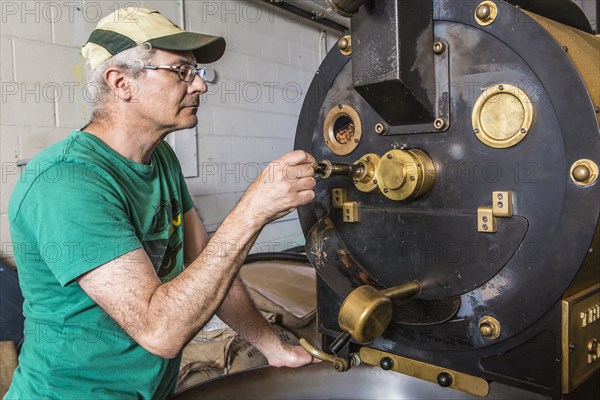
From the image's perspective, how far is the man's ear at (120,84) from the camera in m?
1.18

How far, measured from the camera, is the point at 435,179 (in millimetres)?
873

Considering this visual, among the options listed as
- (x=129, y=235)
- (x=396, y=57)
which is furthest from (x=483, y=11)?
(x=129, y=235)

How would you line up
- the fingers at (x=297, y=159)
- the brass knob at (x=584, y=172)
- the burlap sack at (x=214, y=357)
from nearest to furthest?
1. the brass knob at (x=584, y=172)
2. the fingers at (x=297, y=159)
3. the burlap sack at (x=214, y=357)

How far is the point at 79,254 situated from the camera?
91 centimetres

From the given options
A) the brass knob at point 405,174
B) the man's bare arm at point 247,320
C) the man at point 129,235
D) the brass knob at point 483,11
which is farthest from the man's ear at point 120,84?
the brass knob at point 483,11

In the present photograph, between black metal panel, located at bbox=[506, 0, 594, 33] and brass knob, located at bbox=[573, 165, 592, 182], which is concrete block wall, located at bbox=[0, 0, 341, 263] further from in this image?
brass knob, located at bbox=[573, 165, 592, 182]

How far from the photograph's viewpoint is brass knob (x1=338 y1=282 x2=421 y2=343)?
2.60ft

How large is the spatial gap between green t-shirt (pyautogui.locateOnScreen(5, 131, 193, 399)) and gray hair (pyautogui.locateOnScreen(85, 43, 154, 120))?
0.14m

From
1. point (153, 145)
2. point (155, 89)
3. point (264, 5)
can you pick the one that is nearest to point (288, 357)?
point (153, 145)

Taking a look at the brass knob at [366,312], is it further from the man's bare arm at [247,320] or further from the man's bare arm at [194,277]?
the man's bare arm at [247,320]

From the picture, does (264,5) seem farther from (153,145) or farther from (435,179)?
(435,179)

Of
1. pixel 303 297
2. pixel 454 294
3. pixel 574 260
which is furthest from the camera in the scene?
pixel 303 297

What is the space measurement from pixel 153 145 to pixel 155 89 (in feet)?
0.44

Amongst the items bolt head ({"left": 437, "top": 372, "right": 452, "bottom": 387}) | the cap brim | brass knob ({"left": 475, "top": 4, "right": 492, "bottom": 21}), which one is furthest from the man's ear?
bolt head ({"left": 437, "top": 372, "right": 452, "bottom": 387})
